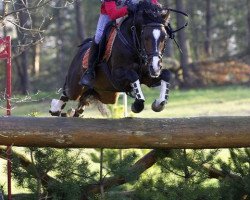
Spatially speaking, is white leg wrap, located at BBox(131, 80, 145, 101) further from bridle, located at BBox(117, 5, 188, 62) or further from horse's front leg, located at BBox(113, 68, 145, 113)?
bridle, located at BBox(117, 5, 188, 62)

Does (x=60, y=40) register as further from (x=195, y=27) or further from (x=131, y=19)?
(x=131, y=19)

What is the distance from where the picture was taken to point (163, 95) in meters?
6.20

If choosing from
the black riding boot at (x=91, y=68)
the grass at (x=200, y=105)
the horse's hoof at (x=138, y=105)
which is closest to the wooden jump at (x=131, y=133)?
the horse's hoof at (x=138, y=105)

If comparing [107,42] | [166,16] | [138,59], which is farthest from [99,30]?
[166,16]

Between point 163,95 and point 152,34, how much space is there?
67cm

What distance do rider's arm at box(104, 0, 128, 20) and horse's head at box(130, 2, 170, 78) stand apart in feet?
1.07

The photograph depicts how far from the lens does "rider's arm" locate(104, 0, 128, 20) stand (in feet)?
21.7

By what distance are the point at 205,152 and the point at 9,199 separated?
226 centimetres

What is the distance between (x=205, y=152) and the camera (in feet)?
21.0

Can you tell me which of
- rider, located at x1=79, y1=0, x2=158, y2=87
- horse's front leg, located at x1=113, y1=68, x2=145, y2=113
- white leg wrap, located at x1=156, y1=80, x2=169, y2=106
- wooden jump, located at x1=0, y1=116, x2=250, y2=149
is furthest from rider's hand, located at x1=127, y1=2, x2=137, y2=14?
wooden jump, located at x1=0, y1=116, x2=250, y2=149

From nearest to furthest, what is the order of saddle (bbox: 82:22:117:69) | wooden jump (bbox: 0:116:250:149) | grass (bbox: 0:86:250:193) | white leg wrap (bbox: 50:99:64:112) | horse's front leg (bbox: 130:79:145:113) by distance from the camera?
wooden jump (bbox: 0:116:250:149)
horse's front leg (bbox: 130:79:145:113)
saddle (bbox: 82:22:117:69)
white leg wrap (bbox: 50:99:64:112)
grass (bbox: 0:86:250:193)

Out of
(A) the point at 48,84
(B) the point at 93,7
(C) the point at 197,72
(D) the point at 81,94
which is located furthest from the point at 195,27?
(D) the point at 81,94

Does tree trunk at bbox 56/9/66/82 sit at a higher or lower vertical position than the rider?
higher

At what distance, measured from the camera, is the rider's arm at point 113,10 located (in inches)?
261
